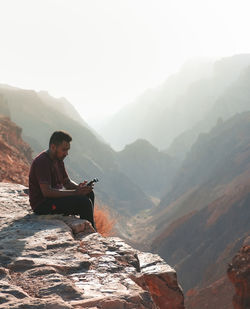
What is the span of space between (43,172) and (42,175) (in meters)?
0.04

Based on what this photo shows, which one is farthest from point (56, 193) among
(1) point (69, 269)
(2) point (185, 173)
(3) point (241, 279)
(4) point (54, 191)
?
(2) point (185, 173)

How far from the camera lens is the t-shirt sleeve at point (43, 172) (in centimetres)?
385

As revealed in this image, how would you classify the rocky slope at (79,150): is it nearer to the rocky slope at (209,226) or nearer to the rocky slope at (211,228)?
the rocky slope at (209,226)

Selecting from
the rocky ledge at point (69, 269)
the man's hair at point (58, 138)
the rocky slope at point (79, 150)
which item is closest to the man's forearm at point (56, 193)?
the rocky ledge at point (69, 269)

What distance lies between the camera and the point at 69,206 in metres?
4.00

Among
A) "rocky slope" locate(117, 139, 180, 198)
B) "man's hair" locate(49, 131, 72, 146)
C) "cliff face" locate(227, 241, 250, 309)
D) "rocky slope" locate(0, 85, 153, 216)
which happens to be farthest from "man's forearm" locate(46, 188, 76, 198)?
"rocky slope" locate(117, 139, 180, 198)

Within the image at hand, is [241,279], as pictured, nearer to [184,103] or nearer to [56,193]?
[56,193]

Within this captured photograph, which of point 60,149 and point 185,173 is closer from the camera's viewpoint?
point 60,149

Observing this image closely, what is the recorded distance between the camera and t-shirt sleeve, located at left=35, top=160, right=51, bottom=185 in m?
3.85

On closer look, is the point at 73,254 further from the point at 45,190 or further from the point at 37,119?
the point at 37,119

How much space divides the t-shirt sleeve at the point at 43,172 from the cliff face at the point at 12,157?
750 centimetres

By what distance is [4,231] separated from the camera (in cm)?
350

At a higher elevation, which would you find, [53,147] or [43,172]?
[53,147]

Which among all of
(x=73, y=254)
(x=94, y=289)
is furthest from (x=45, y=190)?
(x=94, y=289)
